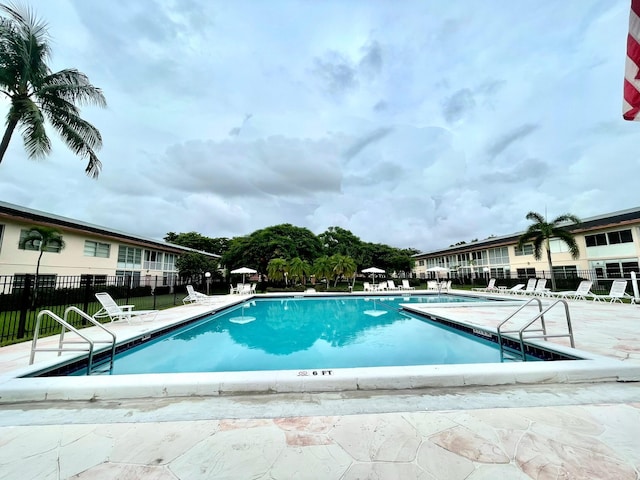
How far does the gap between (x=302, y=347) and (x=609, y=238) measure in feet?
79.5

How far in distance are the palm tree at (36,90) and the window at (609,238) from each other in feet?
100

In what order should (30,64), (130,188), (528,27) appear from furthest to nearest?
1. (130,188)
2. (30,64)
3. (528,27)

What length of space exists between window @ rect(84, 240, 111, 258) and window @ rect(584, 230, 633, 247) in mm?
34853

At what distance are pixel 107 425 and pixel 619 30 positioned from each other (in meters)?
6.86

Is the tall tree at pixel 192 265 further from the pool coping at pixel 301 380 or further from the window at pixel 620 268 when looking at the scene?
the window at pixel 620 268

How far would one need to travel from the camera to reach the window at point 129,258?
836 inches

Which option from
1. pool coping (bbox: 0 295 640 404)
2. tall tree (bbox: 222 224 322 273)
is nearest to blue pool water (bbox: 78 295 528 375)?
pool coping (bbox: 0 295 640 404)

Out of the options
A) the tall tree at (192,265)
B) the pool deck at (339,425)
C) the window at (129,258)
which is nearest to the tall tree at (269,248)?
the tall tree at (192,265)

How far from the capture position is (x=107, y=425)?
8.98ft

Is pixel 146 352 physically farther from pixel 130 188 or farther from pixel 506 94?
pixel 130 188

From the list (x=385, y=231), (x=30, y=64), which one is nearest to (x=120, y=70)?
(x=30, y=64)

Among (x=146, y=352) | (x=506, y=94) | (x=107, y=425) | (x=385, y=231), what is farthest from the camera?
(x=385, y=231)

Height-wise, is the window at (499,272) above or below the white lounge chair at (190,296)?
above

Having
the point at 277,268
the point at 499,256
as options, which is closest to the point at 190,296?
the point at 277,268
